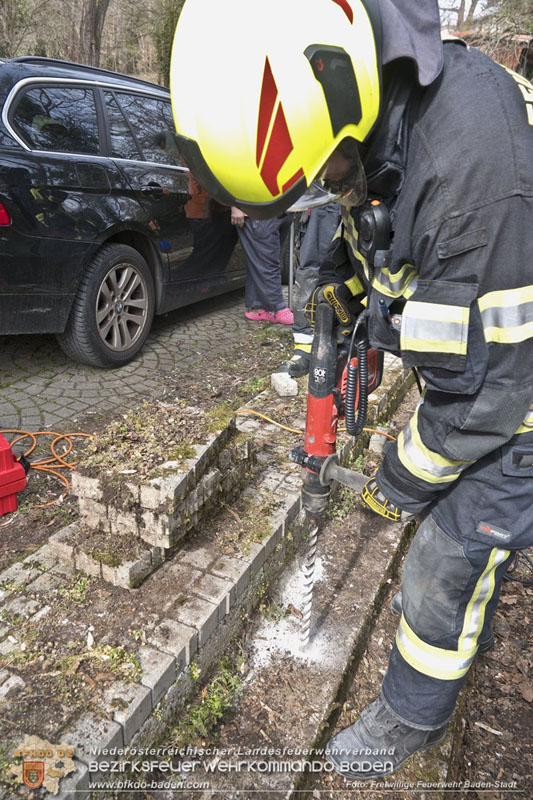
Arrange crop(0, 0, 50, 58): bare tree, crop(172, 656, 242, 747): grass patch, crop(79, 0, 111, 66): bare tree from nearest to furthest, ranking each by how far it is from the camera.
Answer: crop(172, 656, 242, 747): grass patch → crop(79, 0, 111, 66): bare tree → crop(0, 0, 50, 58): bare tree

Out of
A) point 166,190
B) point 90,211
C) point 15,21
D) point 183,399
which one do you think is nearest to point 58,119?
point 90,211

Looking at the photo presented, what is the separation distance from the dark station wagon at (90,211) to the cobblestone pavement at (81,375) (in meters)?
0.20

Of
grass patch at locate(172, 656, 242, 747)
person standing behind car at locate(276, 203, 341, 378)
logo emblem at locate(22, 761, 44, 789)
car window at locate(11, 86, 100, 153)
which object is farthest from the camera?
person standing behind car at locate(276, 203, 341, 378)

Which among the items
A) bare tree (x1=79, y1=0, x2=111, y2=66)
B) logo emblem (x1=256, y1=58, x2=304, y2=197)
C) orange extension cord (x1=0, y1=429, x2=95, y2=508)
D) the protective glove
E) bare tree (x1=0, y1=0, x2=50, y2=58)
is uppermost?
bare tree (x1=0, y1=0, x2=50, y2=58)

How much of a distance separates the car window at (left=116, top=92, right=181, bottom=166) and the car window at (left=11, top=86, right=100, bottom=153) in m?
0.41

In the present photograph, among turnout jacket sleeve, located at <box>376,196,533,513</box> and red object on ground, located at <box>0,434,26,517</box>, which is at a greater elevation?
turnout jacket sleeve, located at <box>376,196,533,513</box>

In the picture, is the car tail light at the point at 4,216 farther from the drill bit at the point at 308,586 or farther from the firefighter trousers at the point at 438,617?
the firefighter trousers at the point at 438,617

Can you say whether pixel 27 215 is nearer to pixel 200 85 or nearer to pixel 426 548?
pixel 200 85

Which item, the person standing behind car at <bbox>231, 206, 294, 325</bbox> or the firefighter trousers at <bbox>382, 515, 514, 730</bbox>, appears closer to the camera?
the firefighter trousers at <bbox>382, 515, 514, 730</bbox>

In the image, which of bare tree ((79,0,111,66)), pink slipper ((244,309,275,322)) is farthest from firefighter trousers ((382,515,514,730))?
bare tree ((79,0,111,66))

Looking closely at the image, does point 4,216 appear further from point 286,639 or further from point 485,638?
point 485,638

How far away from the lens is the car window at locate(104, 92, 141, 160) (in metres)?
4.19

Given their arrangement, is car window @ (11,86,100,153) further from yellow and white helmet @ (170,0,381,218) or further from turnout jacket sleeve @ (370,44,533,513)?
turnout jacket sleeve @ (370,44,533,513)

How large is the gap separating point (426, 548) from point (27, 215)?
310 centimetres
